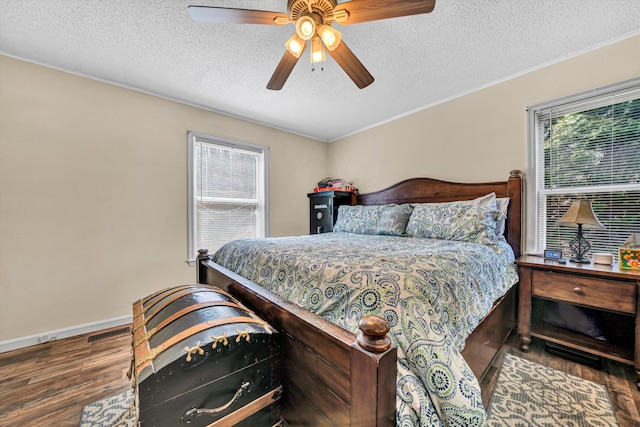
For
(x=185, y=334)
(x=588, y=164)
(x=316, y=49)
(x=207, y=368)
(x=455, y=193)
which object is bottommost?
(x=207, y=368)

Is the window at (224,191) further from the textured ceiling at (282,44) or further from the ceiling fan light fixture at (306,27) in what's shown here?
the ceiling fan light fixture at (306,27)

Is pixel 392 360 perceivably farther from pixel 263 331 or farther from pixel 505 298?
pixel 505 298

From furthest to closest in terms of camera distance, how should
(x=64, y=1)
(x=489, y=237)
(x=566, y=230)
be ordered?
(x=566, y=230) < (x=489, y=237) < (x=64, y=1)

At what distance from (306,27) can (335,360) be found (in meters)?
1.63

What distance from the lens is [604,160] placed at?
2000 millimetres

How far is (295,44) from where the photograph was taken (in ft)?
4.94

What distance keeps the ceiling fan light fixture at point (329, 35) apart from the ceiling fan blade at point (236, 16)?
21cm

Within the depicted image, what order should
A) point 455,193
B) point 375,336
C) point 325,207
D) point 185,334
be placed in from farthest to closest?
point 325,207 < point 455,193 < point 185,334 < point 375,336

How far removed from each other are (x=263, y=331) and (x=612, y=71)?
3118 mm

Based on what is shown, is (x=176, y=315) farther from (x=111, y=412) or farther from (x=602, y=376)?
(x=602, y=376)

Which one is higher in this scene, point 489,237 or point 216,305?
Answer: point 489,237

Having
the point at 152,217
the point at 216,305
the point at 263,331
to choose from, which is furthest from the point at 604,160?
the point at 152,217

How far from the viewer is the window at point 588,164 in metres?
1.90

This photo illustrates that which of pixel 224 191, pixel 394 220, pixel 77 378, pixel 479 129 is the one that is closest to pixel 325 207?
pixel 394 220
